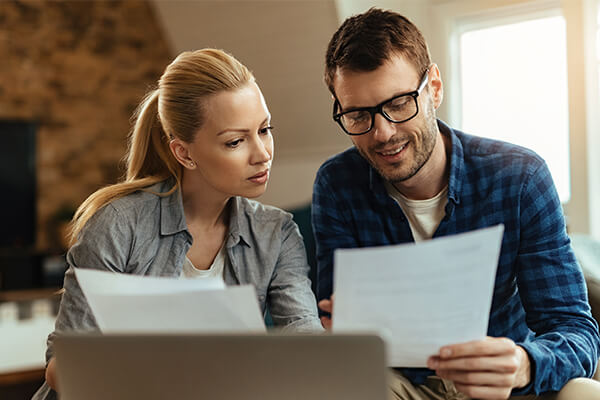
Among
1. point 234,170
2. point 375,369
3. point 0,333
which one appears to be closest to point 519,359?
point 375,369

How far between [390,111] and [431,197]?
26cm

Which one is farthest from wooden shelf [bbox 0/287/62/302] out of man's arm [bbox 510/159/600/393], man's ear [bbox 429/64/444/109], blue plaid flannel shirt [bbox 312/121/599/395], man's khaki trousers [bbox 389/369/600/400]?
man's arm [bbox 510/159/600/393]

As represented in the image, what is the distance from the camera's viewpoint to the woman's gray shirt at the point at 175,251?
4.12 ft

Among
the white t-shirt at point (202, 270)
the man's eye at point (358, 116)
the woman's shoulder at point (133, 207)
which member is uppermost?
the man's eye at point (358, 116)

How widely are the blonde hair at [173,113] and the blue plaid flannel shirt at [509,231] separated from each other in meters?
0.36

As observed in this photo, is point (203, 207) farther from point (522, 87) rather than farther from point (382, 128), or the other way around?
point (522, 87)

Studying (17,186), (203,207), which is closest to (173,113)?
(203,207)

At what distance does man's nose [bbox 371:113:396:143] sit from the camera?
1264 millimetres

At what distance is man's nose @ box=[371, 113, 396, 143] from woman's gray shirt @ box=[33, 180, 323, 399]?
1.11ft

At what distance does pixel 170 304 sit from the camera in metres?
0.83

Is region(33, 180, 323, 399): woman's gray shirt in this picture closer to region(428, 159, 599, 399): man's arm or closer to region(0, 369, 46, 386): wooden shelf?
region(428, 159, 599, 399): man's arm

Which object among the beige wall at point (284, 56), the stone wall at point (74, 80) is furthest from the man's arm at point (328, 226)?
the stone wall at point (74, 80)

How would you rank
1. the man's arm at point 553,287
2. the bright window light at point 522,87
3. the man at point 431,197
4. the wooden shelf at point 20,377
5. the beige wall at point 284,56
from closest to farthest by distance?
the man's arm at point 553,287 → the man at point 431,197 → the wooden shelf at point 20,377 → the bright window light at point 522,87 → the beige wall at point 284,56

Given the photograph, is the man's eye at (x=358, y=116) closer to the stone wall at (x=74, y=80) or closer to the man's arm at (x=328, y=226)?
the man's arm at (x=328, y=226)
